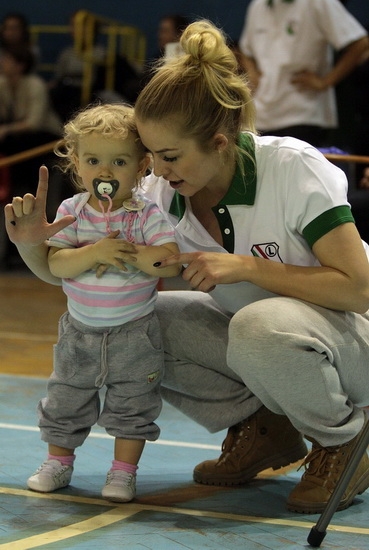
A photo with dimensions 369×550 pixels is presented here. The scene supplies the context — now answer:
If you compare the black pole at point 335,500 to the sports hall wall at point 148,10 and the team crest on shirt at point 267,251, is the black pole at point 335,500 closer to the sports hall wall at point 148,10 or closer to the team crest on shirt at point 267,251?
the team crest on shirt at point 267,251

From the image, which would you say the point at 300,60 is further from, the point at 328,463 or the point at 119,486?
the point at 119,486

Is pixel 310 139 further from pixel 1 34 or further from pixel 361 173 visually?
pixel 1 34

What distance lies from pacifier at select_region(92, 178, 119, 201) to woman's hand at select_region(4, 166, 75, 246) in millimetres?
83

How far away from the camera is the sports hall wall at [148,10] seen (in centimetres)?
613

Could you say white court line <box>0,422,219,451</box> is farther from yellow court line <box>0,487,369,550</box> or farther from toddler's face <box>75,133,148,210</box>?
toddler's face <box>75,133,148,210</box>

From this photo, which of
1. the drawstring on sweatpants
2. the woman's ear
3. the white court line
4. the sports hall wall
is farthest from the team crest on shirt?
the sports hall wall

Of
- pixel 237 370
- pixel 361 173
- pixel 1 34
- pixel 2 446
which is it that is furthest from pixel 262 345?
pixel 1 34

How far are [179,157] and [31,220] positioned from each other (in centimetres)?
32

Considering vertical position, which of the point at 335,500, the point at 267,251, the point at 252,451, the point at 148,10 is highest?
the point at 267,251

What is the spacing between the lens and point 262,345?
1907 millimetres

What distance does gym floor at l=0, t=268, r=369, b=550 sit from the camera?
5.91 feet

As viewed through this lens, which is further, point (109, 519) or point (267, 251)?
point (267, 251)

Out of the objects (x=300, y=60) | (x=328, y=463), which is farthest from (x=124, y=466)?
(x=300, y=60)

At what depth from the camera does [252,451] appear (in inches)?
88.5
